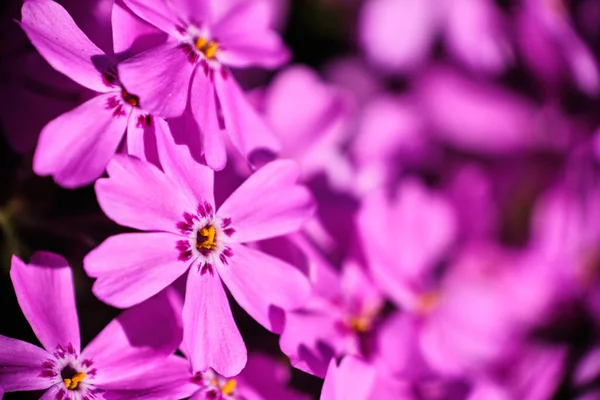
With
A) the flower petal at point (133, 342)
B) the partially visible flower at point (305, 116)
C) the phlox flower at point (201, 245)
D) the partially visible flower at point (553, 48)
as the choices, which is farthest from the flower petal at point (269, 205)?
the partially visible flower at point (553, 48)

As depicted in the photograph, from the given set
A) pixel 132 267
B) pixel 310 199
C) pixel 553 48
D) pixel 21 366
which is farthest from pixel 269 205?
pixel 553 48

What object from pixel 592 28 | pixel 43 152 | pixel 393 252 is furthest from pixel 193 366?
pixel 592 28

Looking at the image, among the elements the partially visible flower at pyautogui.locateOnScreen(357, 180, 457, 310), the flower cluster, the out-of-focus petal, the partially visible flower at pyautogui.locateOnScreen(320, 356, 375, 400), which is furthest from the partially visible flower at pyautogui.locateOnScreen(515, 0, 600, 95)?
the partially visible flower at pyautogui.locateOnScreen(320, 356, 375, 400)

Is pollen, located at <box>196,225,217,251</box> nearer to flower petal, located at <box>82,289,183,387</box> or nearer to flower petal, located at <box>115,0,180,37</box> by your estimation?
flower petal, located at <box>82,289,183,387</box>

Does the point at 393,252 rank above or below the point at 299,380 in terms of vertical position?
above

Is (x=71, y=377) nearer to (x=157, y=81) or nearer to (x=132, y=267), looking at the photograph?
(x=132, y=267)

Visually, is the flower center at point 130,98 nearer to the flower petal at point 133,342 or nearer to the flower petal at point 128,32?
the flower petal at point 128,32

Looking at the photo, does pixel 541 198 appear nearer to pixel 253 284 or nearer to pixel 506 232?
pixel 506 232
